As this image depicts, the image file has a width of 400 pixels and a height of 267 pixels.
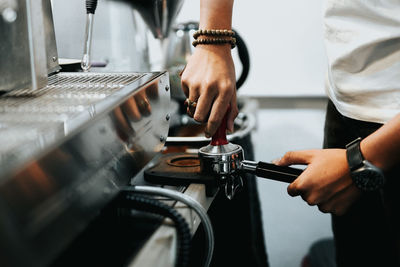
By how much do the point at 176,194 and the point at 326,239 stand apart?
1.04m

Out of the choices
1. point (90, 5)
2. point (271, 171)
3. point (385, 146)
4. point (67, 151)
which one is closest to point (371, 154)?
point (385, 146)

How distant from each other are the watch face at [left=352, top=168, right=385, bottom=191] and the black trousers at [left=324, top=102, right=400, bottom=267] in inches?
2.0

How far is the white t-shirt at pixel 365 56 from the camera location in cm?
57

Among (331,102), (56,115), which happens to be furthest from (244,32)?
(56,115)

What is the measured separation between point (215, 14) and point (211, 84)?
145mm

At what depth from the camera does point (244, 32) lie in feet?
10.6

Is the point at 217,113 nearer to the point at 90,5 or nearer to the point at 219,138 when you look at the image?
the point at 219,138

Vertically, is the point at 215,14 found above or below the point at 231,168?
above

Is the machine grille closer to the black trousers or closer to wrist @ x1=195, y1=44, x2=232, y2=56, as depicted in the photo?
wrist @ x1=195, y1=44, x2=232, y2=56

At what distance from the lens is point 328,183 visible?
1.72 ft

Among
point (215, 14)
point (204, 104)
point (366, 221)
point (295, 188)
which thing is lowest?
point (366, 221)

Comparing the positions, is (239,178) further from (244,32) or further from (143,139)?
(244,32)

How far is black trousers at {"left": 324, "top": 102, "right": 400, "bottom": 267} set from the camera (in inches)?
23.4

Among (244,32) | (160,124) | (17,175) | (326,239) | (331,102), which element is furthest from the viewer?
(244,32)
